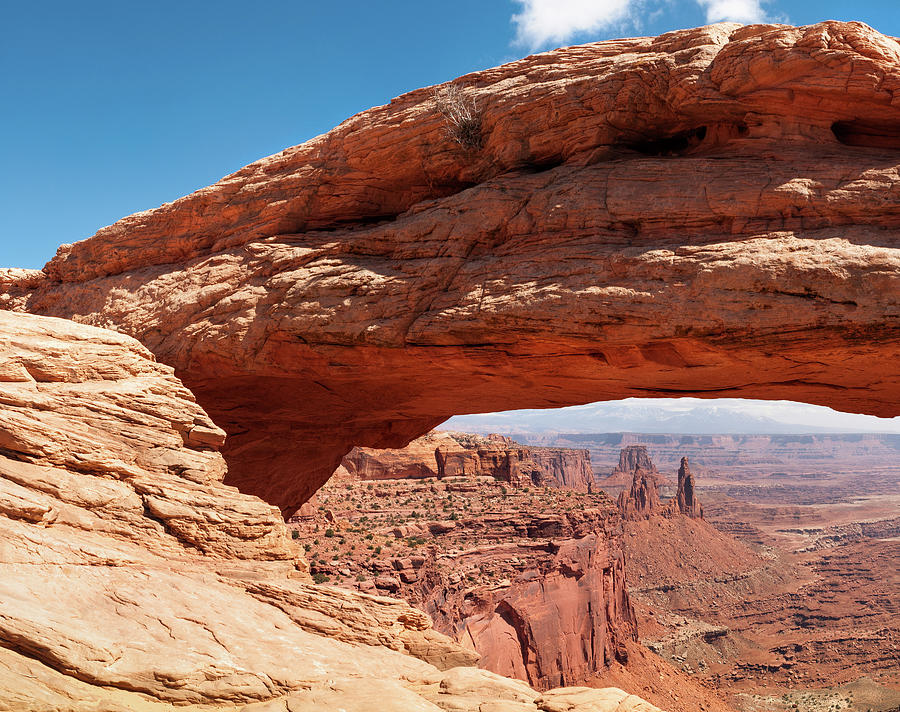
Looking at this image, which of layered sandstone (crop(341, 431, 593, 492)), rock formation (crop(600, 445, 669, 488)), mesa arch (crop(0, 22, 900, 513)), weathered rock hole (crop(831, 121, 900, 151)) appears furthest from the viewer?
rock formation (crop(600, 445, 669, 488))

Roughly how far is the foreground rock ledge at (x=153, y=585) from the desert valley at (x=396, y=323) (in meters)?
0.04

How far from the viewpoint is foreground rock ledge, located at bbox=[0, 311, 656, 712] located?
7164 millimetres

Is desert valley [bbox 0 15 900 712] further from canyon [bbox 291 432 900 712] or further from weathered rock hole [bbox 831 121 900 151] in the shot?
canyon [bbox 291 432 900 712]

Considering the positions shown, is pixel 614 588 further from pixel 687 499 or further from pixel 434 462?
pixel 687 499

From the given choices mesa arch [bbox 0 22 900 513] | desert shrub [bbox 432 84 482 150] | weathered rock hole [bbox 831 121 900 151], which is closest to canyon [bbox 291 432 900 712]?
mesa arch [bbox 0 22 900 513]

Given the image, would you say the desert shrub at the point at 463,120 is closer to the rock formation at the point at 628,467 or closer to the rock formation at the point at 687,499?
the rock formation at the point at 687,499

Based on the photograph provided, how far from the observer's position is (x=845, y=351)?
1139 centimetres

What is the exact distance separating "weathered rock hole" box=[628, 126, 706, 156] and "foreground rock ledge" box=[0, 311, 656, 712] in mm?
10375

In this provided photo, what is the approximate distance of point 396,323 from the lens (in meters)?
14.0

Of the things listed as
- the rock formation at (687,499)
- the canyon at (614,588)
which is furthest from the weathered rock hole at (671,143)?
the rock formation at (687,499)

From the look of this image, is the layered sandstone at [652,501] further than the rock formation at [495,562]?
Yes

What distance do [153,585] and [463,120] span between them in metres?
11.2

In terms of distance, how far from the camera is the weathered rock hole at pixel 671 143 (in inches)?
539

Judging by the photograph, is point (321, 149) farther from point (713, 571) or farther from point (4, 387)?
point (713, 571)
